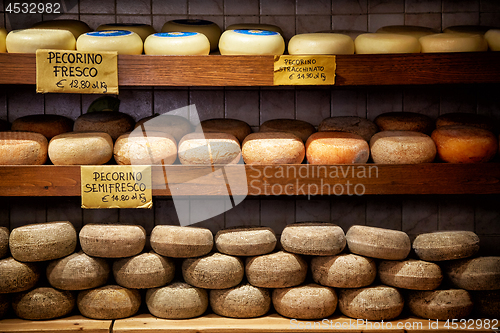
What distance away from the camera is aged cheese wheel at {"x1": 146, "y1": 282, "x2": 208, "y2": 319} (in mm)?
1616

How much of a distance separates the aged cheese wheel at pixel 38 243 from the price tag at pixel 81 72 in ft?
2.03

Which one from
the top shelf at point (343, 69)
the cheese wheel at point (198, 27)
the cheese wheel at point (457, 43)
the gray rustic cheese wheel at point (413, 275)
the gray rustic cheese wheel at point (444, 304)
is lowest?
the gray rustic cheese wheel at point (444, 304)

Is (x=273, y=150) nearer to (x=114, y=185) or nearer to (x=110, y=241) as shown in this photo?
(x=114, y=185)

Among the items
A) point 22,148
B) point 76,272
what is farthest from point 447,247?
point 22,148

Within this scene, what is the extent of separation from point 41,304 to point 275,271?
105cm

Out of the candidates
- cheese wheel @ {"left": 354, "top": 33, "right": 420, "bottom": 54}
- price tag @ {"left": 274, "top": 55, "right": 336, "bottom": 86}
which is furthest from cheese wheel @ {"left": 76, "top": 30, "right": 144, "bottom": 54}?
cheese wheel @ {"left": 354, "top": 33, "right": 420, "bottom": 54}

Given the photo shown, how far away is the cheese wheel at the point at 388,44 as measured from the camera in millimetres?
1676

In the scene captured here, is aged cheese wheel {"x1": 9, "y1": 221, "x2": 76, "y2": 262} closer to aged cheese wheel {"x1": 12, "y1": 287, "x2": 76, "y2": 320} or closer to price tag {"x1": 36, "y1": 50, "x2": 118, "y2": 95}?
aged cheese wheel {"x1": 12, "y1": 287, "x2": 76, "y2": 320}

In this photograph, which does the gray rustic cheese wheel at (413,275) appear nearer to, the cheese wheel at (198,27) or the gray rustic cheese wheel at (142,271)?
the gray rustic cheese wheel at (142,271)

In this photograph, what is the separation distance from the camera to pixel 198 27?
1.84 metres

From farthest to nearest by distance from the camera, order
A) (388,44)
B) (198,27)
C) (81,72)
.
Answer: (198,27) → (388,44) → (81,72)

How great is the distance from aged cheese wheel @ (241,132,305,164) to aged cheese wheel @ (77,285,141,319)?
817 mm

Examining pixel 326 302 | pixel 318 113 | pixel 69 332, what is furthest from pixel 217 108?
pixel 69 332

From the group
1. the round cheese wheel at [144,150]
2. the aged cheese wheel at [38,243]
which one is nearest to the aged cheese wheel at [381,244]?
the round cheese wheel at [144,150]
